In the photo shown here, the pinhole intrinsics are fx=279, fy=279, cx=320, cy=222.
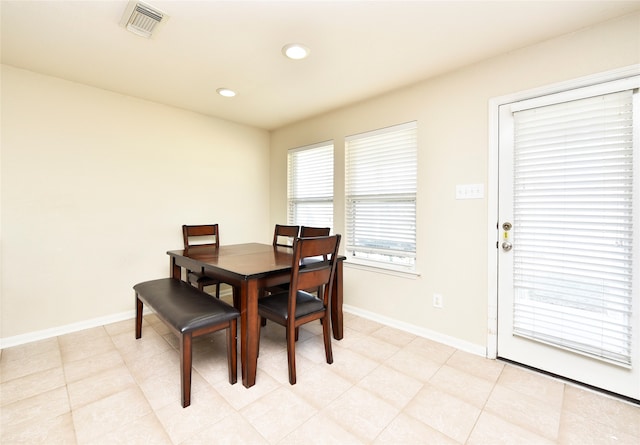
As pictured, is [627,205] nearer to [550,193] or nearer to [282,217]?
[550,193]

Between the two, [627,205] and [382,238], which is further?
[382,238]

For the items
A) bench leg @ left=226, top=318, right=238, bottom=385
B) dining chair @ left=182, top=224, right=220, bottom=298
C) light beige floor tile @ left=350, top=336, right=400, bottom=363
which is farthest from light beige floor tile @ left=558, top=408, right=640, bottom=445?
dining chair @ left=182, top=224, right=220, bottom=298

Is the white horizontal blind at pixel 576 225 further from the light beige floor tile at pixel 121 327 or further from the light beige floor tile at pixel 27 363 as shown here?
the light beige floor tile at pixel 27 363

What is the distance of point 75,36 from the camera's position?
A: 1913 millimetres

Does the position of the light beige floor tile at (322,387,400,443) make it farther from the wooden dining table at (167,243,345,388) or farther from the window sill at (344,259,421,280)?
the window sill at (344,259,421,280)

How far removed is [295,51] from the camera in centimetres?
207

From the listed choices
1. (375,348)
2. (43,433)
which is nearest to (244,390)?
(43,433)

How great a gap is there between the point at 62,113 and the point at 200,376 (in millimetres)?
2626

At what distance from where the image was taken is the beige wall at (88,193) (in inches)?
93.0

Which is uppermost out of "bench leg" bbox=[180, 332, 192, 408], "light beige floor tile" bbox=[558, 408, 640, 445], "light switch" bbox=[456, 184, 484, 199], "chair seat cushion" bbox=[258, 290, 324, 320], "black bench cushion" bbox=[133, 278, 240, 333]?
"light switch" bbox=[456, 184, 484, 199]

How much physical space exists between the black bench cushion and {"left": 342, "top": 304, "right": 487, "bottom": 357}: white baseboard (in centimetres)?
159

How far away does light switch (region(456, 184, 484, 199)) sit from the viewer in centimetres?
221

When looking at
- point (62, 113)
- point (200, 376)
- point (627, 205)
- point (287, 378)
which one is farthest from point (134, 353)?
point (627, 205)

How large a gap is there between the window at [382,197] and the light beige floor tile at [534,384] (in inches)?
40.3
